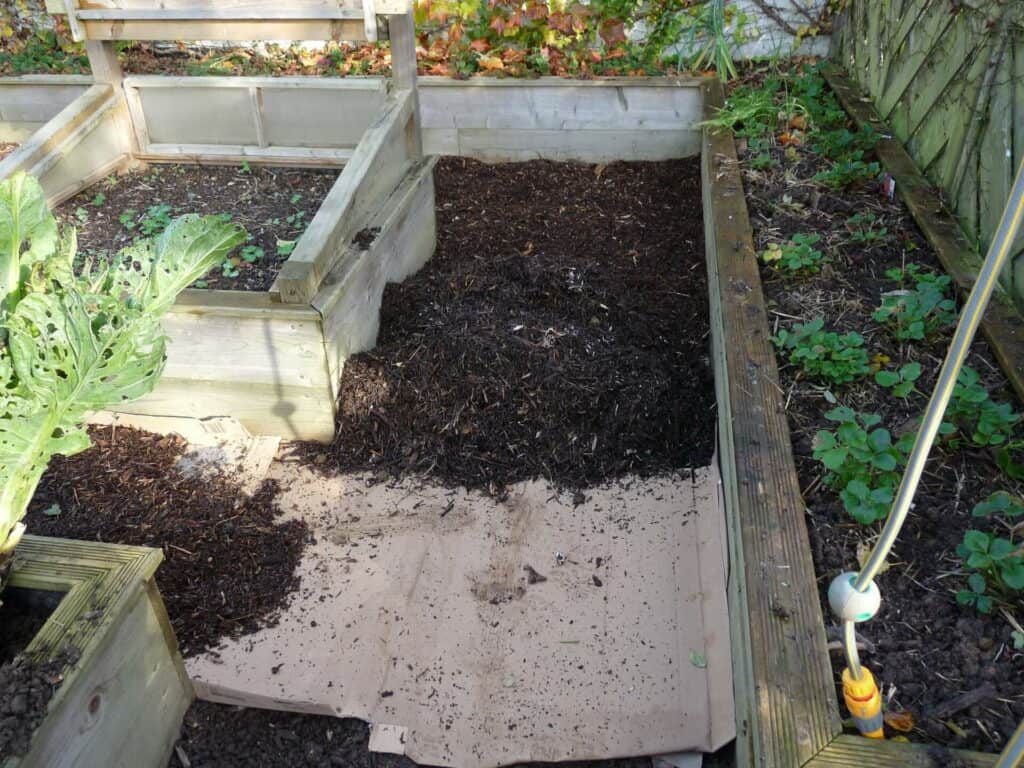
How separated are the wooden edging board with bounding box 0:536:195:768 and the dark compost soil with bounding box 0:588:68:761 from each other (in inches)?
0.8

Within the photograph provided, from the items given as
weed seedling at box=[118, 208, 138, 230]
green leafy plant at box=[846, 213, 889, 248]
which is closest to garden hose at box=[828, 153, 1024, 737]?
green leafy plant at box=[846, 213, 889, 248]

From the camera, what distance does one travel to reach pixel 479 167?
15.5ft

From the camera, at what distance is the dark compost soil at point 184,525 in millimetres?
2424

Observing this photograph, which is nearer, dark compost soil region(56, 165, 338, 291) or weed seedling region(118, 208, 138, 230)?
dark compost soil region(56, 165, 338, 291)

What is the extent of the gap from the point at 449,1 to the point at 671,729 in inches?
164

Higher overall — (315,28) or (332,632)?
(315,28)

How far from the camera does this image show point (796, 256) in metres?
2.96

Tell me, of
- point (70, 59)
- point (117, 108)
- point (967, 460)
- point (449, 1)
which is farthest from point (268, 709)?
point (70, 59)

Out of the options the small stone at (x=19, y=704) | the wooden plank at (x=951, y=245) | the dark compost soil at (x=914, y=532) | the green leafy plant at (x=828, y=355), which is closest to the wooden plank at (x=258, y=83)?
the dark compost soil at (x=914, y=532)

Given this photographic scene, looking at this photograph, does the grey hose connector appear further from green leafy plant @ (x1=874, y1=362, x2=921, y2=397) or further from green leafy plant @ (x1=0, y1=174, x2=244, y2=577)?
green leafy plant @ (x1=0, y1=174, x2=244, y2=577)

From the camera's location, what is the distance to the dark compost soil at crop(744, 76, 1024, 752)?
60.3 inches

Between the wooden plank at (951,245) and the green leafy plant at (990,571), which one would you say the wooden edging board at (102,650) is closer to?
the green leafy plant at (990,571)

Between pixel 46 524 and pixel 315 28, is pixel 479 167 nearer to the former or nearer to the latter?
pixel 315 28

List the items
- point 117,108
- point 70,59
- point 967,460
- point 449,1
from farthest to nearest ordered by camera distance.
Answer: point 70,59 → point 449,1 → point 117,108 → point 967,460
